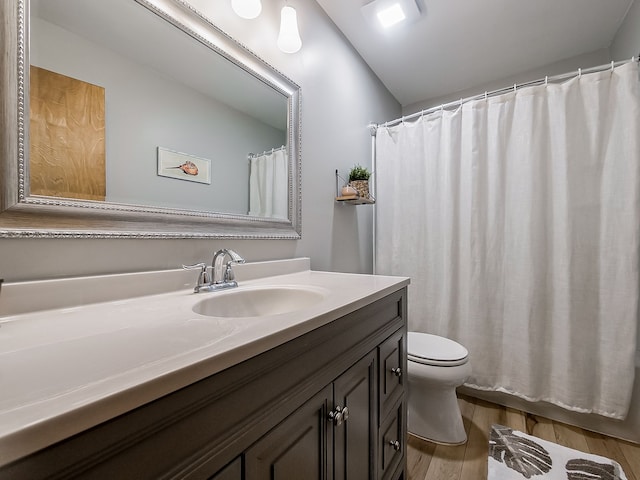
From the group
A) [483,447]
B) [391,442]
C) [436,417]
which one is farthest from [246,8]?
[483,447]

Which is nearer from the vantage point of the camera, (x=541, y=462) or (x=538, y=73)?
(x=541, y=462)

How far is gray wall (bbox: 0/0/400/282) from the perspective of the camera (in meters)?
0.72

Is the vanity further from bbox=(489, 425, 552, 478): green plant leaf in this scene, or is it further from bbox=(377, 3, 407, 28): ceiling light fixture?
bbox=(377, 3, 407, 28): ceiling light fixture

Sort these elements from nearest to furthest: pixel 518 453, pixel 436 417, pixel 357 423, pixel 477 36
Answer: pixel 357 423
pixel 518 453
pixel 436 417
pixel 477 36

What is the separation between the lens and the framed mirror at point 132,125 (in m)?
0.67

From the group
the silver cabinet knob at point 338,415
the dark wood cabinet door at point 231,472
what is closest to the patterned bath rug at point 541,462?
the silver cabinet knob at point 338,415

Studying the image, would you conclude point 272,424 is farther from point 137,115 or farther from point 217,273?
point 137,115

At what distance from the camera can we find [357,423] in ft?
2.64

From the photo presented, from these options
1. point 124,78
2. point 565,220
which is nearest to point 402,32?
point 565,220

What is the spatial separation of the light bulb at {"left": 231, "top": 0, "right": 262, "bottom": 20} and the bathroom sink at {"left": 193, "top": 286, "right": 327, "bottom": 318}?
1.03m

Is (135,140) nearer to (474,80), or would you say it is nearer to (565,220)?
(565,220)

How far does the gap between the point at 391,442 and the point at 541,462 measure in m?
0.82

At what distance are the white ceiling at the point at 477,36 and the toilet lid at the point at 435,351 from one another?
188 centimetres

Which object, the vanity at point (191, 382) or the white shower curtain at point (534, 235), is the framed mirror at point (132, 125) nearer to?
the vanity at point (191, 382)
